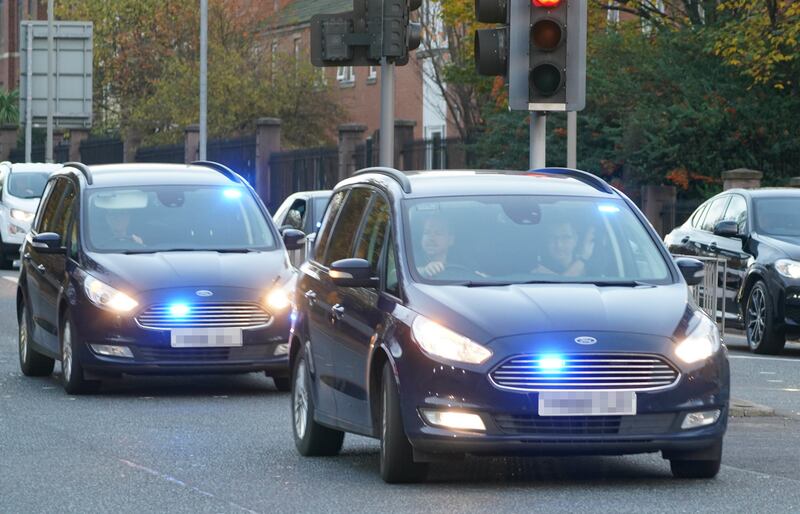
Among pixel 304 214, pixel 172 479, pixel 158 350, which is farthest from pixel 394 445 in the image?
pixel 304 214

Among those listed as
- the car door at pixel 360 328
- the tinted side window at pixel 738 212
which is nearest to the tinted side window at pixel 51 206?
the car door at pixel 360 328

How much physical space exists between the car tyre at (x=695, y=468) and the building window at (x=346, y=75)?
198 ft

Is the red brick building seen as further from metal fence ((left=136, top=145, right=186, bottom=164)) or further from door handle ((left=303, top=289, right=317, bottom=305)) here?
door handle ((left=303, top=289, right=317, bottom=305))

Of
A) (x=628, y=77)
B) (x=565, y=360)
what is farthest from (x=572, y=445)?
(x=628, y=77)

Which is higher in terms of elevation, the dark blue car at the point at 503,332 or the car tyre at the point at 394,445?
the dark blue car at the point at 503,332

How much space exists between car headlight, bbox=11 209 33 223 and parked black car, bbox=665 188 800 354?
1746 centimetres

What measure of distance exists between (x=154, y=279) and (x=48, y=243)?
138 cm

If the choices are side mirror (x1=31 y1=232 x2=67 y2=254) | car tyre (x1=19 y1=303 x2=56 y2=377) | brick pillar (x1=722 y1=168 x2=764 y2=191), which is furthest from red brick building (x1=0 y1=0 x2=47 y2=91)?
side mirror (x1=31 y1=232 x2=67 y2=254)

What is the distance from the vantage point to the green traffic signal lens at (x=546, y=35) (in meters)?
14.4

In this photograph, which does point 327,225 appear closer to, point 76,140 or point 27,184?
point 27,184

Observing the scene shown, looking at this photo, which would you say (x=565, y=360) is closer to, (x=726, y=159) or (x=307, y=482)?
(x=307, y=482)

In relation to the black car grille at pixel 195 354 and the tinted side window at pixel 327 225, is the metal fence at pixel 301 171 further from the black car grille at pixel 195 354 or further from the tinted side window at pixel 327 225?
the tinted side window at pixel 327 225

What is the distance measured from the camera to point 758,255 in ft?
67.6

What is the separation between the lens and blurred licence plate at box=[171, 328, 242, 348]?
14922mm
